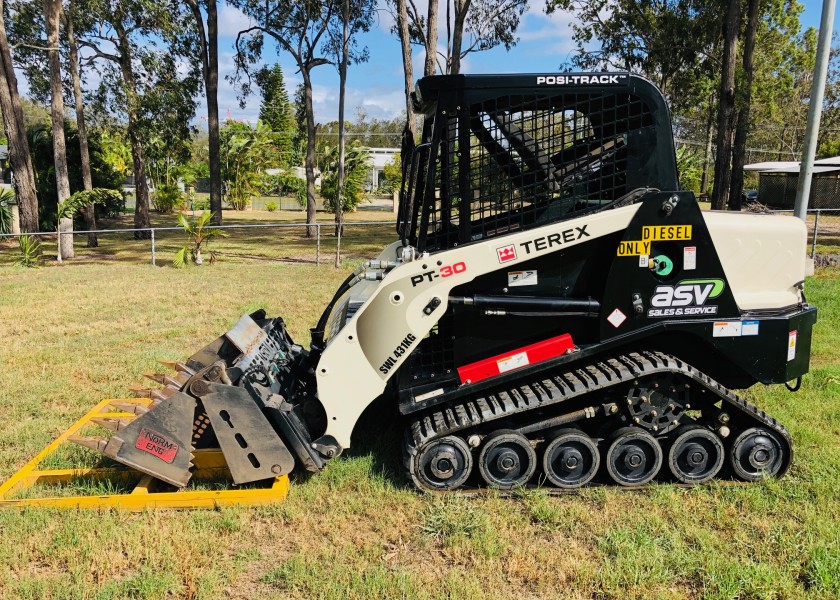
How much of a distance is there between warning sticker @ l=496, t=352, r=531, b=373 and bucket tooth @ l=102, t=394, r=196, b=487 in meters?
2.00

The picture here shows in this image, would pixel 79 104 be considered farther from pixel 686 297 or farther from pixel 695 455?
pixel 695 455

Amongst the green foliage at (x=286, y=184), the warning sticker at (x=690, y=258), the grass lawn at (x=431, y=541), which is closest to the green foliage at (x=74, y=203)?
the grass lawn at (x=431, y=541)

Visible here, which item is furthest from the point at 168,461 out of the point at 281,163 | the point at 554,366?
the point at 281,163

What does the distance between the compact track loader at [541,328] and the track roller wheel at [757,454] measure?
0.04 ft

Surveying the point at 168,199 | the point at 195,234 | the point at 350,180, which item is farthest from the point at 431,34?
the point at 168,199

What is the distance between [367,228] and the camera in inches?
1150

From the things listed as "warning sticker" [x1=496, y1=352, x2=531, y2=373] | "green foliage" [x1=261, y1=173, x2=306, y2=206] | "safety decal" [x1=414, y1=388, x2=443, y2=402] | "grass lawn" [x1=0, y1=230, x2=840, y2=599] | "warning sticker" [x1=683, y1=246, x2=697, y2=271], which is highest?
"green foliage" [x1=261, y1=173, x2=306, y2=206]

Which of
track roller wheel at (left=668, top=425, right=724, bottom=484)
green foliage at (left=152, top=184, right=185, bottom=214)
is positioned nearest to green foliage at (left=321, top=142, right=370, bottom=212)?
green foliage at (left=152, top=184, right=185, bottom=214)

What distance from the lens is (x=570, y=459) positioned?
430 cm

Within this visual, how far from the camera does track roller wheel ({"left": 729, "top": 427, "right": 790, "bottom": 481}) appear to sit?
4.41m

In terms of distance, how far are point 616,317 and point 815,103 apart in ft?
18.1

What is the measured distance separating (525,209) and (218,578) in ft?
9.41

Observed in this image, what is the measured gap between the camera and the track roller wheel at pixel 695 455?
435 cm

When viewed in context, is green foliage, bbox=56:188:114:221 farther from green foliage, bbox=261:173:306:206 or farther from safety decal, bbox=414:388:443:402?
green foliage, bbox=261:173:306:206
